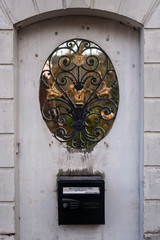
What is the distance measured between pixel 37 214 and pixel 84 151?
1033mm

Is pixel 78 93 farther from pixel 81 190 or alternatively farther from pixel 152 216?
pixel 152 216

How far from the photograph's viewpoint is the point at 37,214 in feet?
12.7

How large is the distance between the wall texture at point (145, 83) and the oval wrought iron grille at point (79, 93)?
441mm

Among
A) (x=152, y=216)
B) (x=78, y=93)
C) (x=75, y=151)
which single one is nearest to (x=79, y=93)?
(x=78, y=93)

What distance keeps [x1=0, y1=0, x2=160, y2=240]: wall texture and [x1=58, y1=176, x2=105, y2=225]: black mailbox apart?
22.2 inches

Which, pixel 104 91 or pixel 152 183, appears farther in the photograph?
pixel 104 91

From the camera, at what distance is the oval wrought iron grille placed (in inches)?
152

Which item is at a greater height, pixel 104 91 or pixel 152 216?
pixel 104 91

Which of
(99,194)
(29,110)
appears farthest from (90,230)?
(29,110)

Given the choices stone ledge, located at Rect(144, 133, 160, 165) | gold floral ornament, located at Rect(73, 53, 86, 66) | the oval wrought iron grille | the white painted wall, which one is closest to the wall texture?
stone ledge, located at Rect(144, 133, 160, 165)

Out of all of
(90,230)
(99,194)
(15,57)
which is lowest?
(90,230)

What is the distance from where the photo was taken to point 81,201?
3590mm

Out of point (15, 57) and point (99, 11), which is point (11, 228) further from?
point (99, 11)

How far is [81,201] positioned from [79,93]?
137 centimetres
